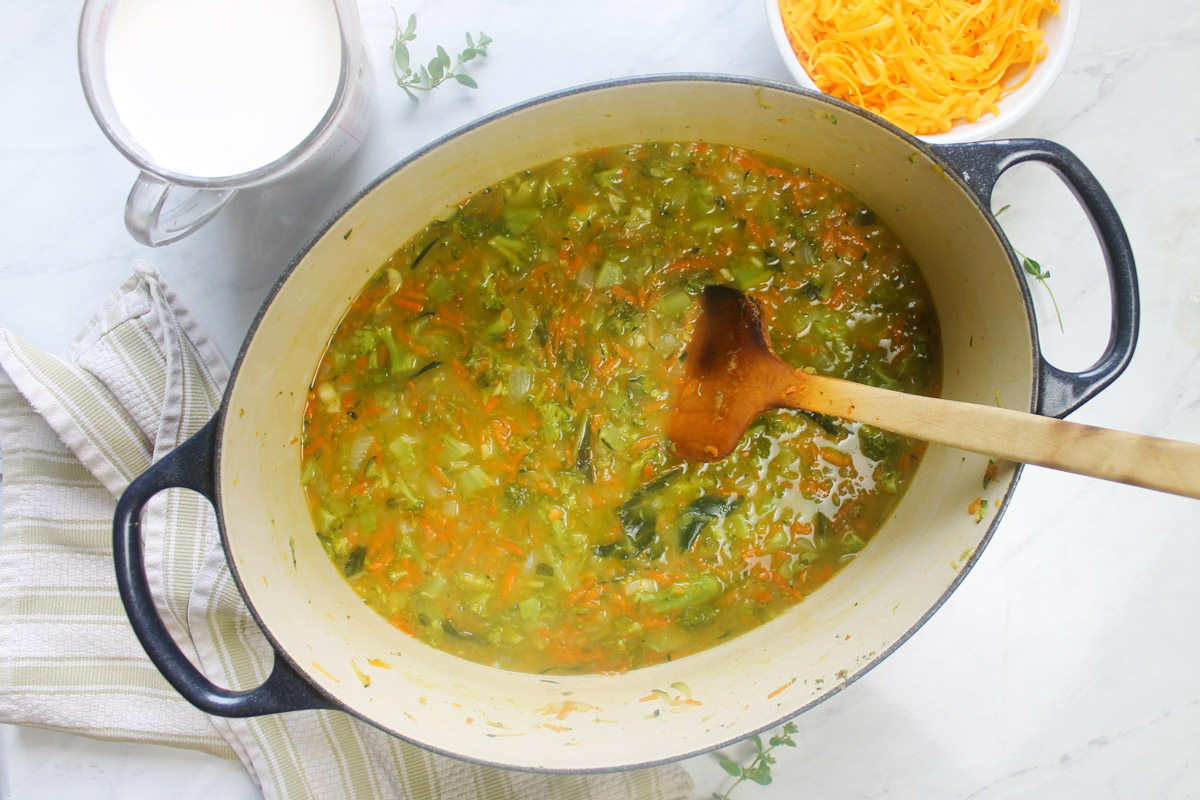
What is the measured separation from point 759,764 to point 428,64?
6.51 feet

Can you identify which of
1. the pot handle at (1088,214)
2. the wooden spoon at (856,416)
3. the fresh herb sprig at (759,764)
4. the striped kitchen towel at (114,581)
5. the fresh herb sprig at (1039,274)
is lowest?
the striped kitchen towel at (114,581)

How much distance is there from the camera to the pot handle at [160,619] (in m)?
1.60

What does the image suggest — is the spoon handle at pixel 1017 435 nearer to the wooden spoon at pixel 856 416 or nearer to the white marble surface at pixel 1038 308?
the wooden spoon at pixel 856 416

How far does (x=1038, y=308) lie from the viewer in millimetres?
2221

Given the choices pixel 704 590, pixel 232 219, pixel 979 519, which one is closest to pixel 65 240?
pixel 232 219

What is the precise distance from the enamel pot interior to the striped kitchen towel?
0.25m

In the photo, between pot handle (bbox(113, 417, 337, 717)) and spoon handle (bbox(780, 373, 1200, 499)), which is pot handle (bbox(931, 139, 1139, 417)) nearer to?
spoon handle (bbox(780, 373, 1200, 499))

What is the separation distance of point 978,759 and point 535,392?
5.25ft

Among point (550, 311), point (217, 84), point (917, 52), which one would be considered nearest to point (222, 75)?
point (217, 84)

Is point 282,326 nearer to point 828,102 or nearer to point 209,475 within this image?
point 209,475

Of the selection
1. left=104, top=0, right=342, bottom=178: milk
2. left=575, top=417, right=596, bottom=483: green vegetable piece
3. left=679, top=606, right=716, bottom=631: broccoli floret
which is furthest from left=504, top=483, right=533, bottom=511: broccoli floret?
left=104, top=0, right=342, bottom=178: milk

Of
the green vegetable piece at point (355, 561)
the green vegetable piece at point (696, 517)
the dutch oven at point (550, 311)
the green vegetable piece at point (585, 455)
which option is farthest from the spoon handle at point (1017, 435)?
the green vegetable piece at point (355, 561)

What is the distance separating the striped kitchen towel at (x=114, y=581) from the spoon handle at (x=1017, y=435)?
116cm

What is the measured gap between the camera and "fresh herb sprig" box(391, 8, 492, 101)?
79.0 inches
